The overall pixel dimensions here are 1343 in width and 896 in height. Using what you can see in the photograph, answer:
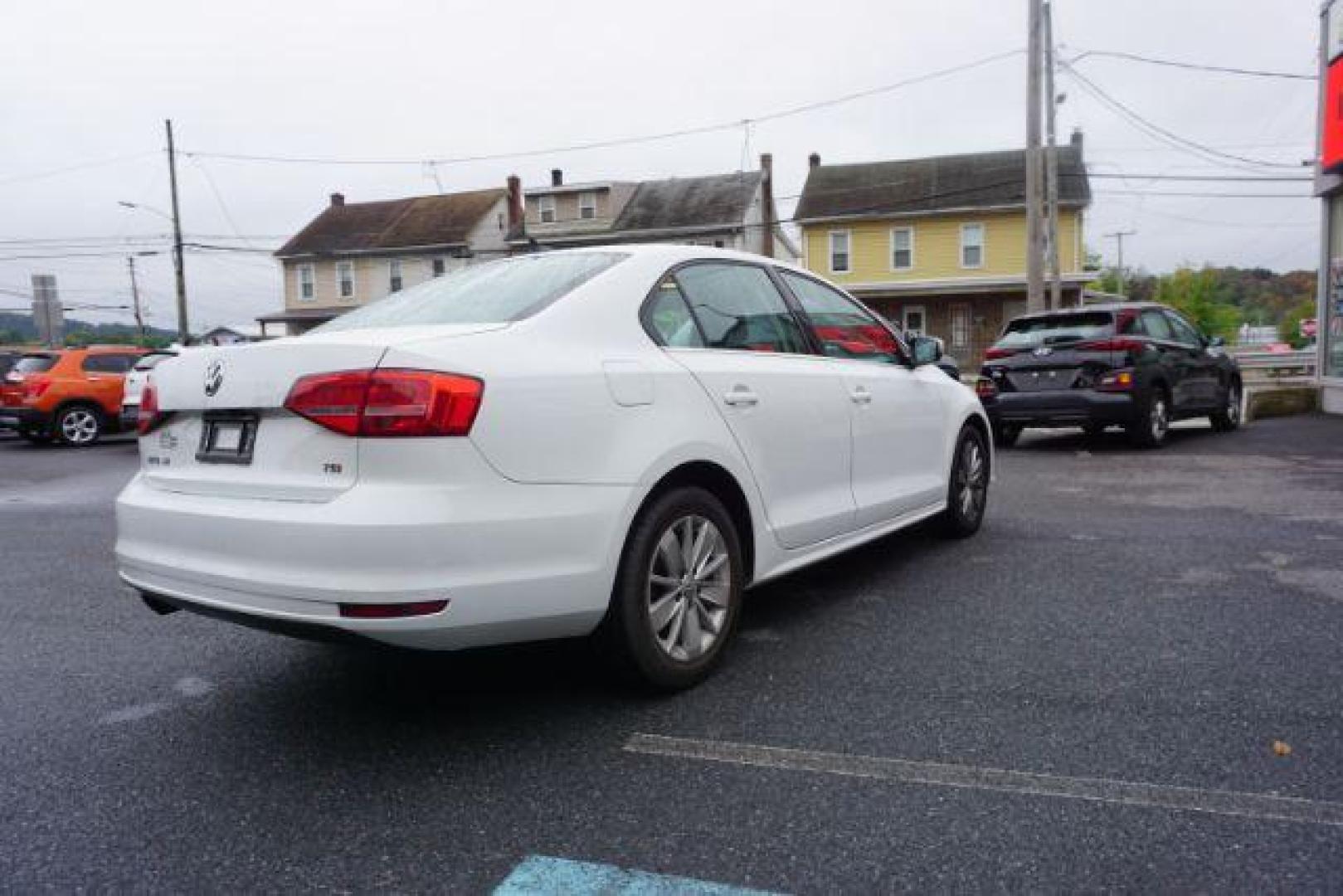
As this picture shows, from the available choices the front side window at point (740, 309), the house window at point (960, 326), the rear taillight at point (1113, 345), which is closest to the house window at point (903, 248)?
the house window at point (960, 326)

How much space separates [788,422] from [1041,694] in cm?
139

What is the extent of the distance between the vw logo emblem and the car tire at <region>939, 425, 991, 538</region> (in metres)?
3.95

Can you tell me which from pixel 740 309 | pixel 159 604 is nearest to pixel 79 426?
pixel 159 604

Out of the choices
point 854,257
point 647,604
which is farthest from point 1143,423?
point 854,257

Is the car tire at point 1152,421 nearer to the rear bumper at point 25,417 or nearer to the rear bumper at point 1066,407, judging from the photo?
the rear bumper at point 1066,407

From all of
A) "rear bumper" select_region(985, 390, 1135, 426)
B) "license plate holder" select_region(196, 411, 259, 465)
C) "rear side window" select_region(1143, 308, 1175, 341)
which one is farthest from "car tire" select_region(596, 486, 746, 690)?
"rear side window" select_region(1143, 308, 1175, 341)

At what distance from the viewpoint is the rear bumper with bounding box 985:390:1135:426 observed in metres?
10.0

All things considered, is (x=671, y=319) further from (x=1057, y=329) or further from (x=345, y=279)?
(x=345, y=279)

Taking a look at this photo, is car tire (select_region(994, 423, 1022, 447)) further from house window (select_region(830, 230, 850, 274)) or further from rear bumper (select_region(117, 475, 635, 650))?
house window (select_region(830, 230, 850, 274))

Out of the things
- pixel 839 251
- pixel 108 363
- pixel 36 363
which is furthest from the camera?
pixel 839 251

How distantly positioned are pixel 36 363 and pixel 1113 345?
16106 millimetres

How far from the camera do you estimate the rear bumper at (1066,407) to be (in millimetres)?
10000

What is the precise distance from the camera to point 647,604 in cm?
317

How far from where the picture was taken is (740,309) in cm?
402
